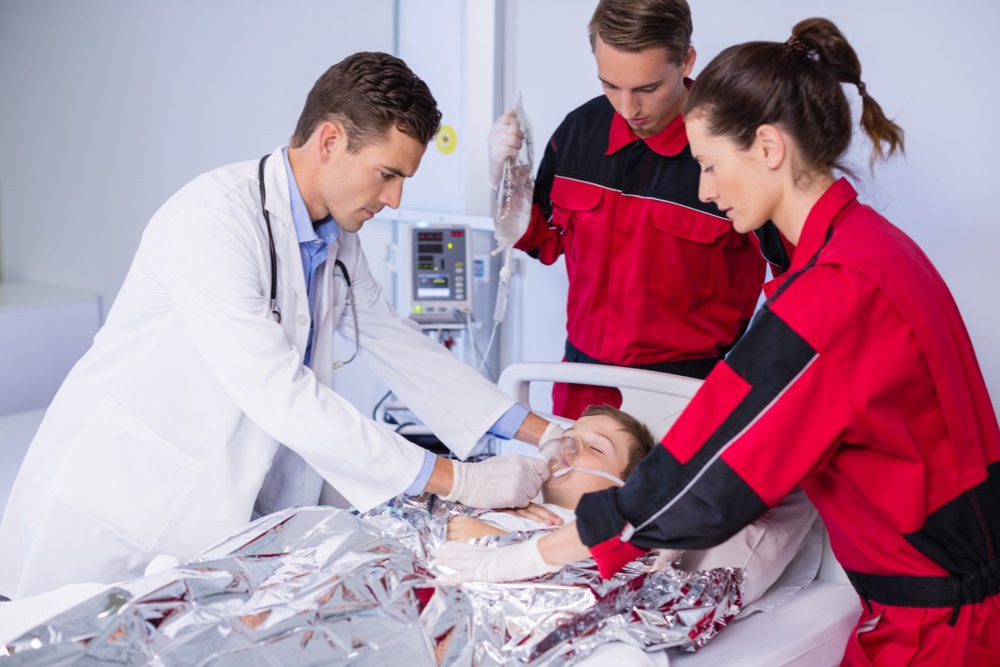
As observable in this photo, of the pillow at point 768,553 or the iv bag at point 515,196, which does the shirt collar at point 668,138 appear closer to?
the iv bag at point 515,196

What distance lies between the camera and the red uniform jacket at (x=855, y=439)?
3.77 feet

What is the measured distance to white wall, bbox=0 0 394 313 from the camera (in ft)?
12.9

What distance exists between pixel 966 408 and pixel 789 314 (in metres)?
0.29

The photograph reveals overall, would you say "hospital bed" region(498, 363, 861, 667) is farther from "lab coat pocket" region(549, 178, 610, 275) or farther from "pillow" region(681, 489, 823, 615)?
"lab coat pocket" region(549, 178, 610, 275)

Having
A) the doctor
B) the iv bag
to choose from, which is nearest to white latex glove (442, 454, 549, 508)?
the doctor

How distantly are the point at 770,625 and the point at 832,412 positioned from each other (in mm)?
628

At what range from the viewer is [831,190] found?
1.31 m

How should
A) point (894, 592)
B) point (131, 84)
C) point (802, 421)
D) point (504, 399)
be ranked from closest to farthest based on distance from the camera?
point (802, 421)
point (894, 592)
point (504, 399)
point (131, 84)

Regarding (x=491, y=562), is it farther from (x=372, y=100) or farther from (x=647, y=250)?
(x=647, y=250)

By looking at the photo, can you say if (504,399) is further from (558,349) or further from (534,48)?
(534,48)

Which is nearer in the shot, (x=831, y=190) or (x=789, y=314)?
(x=789, y=314)

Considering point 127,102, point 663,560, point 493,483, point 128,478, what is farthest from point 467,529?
point 127,102

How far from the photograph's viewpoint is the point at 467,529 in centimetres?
168

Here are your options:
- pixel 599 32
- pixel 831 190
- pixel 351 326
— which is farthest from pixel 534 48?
pixel 831 190
